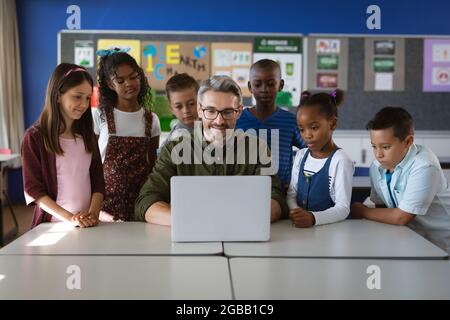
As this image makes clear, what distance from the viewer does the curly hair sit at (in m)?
2.30

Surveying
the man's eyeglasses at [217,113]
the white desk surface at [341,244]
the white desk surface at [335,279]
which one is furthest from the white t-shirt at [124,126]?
the white desk surface at [335,279]

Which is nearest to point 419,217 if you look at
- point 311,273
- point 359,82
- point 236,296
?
point 311,273

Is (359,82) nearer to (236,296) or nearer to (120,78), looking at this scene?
(120,78)

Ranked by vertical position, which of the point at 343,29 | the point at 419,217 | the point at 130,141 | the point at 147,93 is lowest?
the point at 419,217

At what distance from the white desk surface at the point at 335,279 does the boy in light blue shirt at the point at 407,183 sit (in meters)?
0.50

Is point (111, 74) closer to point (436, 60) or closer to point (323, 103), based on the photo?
point (323, 103)

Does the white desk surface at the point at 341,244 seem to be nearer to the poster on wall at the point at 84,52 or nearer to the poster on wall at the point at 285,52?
the poster on wall at the point at 285,52

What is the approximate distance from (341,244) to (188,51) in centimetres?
404

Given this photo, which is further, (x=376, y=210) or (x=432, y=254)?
(x=376, y=210)

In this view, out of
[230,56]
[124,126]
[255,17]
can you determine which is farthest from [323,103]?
[255,17]

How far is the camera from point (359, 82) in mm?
5352

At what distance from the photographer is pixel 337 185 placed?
1947 mm

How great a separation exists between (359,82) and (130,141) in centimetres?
362

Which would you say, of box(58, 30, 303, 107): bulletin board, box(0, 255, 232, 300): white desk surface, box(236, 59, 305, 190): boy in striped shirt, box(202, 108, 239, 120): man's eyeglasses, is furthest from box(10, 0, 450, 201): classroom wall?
box(0, 255, 232, 300): white desk surface
